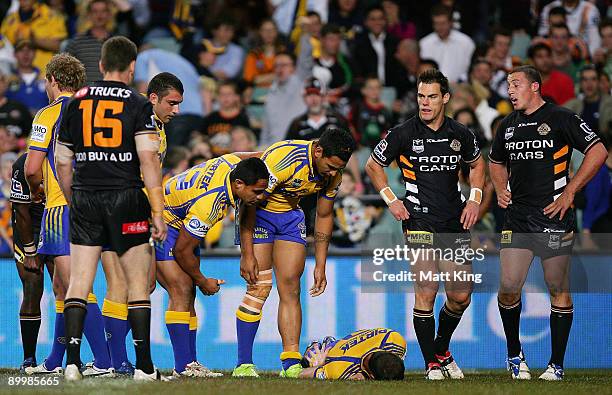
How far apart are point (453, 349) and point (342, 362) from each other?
281 cm

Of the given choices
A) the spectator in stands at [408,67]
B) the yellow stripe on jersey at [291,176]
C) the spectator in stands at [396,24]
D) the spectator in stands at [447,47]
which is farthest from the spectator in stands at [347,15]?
the yellow stripe on jersey at [291,176]

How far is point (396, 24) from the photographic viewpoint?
1734 centimetres

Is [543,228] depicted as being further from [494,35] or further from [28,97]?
[28,97]

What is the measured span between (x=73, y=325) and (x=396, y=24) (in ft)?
34.0

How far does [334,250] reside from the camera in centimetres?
1244


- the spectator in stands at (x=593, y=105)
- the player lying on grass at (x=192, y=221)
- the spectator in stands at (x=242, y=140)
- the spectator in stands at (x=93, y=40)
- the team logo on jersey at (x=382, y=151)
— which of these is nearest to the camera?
the player lying on grass at (x=192, y=221)

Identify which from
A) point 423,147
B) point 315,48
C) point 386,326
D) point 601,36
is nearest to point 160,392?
point 423,147

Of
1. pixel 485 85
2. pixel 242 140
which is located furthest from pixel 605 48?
pixel 242 140

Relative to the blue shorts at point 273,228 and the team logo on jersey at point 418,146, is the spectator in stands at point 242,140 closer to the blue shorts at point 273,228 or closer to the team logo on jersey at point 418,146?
the blue shorts at point 273,228

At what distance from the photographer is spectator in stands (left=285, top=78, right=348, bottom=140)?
15.1 meters

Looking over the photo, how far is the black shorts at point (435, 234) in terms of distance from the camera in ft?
32.7

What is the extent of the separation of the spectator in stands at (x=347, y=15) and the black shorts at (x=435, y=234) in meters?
7.61

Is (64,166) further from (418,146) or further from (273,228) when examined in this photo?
(418,146)

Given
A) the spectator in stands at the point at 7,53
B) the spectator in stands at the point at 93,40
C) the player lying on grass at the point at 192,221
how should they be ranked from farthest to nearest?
the spectator in stands at the point at 7,53 < the spectator in stands at the point at 93,40 < the player lying on grass at the point at 192,221
